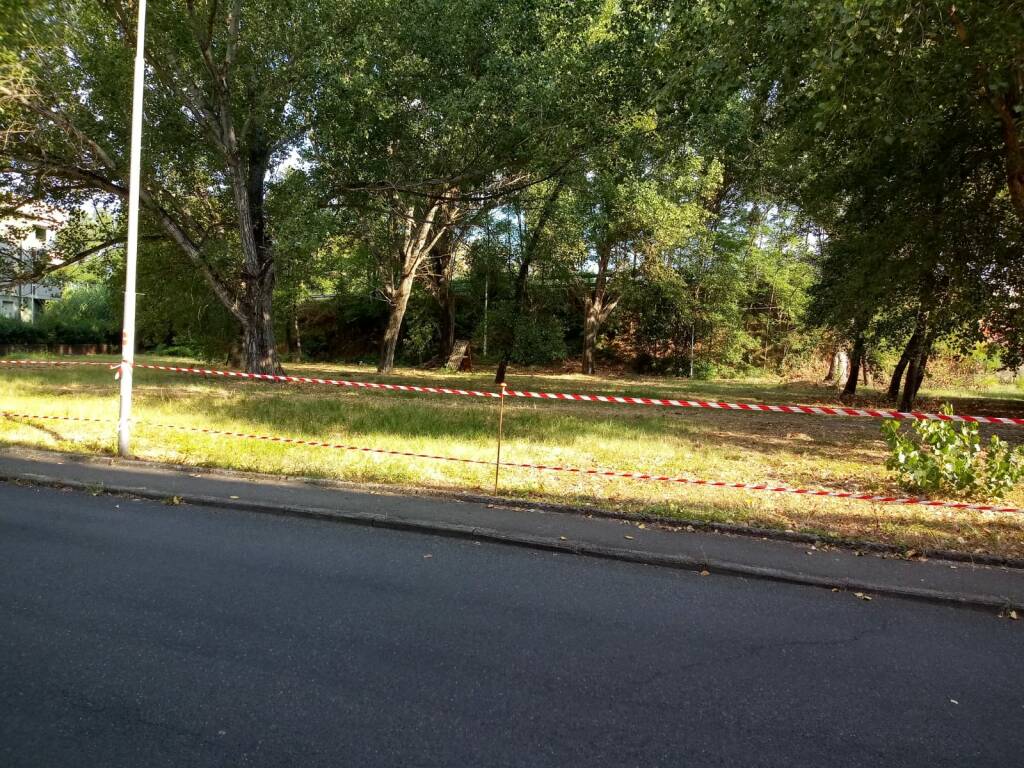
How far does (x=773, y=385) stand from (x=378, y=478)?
1120 inches

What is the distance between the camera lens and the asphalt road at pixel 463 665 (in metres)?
2.84

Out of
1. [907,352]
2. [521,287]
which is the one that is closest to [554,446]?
[907,352]

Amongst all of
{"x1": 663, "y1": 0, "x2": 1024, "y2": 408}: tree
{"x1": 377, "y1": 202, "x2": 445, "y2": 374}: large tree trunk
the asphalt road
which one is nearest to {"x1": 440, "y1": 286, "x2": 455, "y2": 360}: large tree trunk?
{"x1": 377, "y1": 202, "x2": 445, "y2": 374}: large tree trunk

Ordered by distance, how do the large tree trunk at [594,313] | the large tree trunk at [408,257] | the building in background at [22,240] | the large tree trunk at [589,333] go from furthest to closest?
the large tree trunk at [589,333], the large tree trunk at [594,313], the large tree trunk at [408,257], the building in background at [22,240]

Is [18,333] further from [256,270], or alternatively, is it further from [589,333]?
[589,333]

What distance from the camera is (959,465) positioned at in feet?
25.3

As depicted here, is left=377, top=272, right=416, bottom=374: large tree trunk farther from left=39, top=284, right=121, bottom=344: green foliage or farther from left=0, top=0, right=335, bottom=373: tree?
left=39, top=284, right=121, bottom=344: green foliage

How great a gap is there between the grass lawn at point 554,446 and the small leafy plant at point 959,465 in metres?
0.48

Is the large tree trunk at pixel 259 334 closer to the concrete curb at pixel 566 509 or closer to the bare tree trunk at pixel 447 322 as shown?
the concrete curb at pixel 566 509

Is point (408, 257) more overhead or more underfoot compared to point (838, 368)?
more overhead

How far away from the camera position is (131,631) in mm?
3746

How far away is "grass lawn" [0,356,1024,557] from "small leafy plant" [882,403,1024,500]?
481 mm

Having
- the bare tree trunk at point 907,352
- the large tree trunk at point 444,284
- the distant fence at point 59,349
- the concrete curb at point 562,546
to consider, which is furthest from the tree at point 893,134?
the distant fence at point 59,349

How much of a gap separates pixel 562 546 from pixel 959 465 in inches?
206
